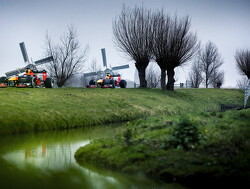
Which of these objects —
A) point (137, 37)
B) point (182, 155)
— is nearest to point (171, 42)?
point (137, 37)

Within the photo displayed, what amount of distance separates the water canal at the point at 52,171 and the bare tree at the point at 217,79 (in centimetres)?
5761

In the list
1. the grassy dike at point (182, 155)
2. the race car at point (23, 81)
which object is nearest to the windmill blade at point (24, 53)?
the race car at point (23, 81)

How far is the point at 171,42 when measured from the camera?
3647cm

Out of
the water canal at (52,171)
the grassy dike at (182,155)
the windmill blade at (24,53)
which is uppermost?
the windmill blade at (24,53)

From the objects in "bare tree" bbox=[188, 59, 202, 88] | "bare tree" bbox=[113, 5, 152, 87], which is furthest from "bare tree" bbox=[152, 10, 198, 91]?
"bare tree" bbox=[188, 59, 202, 88]

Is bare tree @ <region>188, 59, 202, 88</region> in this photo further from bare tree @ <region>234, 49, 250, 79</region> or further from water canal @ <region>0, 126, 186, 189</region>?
water canal @ <region>0, 126, 186, 189</region>

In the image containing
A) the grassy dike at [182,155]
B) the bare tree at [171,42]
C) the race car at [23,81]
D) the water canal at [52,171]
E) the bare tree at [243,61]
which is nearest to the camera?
the grassy dike at [182,155]

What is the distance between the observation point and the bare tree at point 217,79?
214 feet

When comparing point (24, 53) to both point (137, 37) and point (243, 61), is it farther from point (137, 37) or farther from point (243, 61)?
point (243, 61)

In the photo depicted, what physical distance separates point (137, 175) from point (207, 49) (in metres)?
57.9

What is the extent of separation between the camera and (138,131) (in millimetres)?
10867

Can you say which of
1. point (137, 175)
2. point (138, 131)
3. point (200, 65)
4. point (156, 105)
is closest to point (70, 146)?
point (138, 131)

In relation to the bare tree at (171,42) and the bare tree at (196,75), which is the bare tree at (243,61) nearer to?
the bare tree at (196,75)

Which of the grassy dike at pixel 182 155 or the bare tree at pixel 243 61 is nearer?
the grassy dike at pixel 182 155
